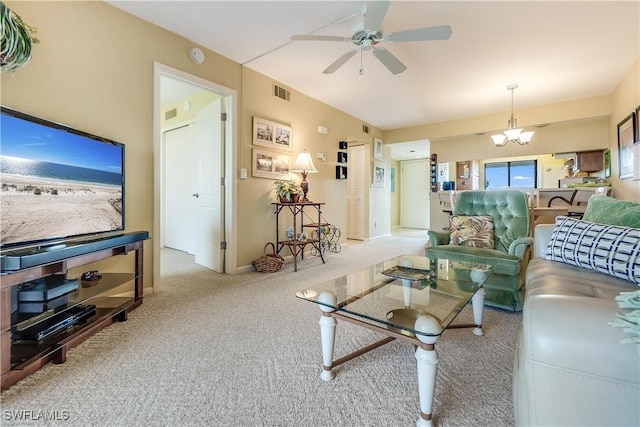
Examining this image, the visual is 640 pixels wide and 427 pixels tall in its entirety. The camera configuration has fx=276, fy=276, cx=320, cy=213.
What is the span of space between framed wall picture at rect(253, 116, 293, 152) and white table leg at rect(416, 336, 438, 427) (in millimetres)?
3060

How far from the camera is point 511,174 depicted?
18.2ft

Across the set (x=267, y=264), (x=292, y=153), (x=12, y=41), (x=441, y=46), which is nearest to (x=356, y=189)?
(x=292, y=153)

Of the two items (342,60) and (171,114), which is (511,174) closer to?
(342,60)

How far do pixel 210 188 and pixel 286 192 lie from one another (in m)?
0.95

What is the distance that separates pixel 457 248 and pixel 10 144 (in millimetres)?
3078

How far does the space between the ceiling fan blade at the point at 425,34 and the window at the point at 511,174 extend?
4523mm

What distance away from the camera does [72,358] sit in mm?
1494

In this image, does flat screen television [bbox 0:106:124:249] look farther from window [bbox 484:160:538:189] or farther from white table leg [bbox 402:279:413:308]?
window [bbox 484:160:538:189]

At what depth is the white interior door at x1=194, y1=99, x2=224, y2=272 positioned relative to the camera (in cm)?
329

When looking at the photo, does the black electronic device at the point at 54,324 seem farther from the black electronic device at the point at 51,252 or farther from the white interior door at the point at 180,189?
the white interior door at the point at 180,189

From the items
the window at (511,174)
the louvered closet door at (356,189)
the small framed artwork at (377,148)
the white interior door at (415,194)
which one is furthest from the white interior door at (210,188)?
the white interior door at (415,194)

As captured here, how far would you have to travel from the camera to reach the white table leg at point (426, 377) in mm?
1012

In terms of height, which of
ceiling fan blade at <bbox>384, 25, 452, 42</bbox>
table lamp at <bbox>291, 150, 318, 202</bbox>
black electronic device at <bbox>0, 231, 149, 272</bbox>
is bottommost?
black electronic device at <bbox>0, 231, 149, 272</bbox>

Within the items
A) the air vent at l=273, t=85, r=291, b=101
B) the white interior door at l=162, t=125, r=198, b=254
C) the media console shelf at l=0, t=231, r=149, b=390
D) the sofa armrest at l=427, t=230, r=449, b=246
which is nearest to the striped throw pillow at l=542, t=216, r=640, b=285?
the sofa armrest at l=427, t=230, r=449, b=246
